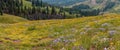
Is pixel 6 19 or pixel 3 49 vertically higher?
pixel 3 49

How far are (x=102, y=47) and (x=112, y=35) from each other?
4727 mm

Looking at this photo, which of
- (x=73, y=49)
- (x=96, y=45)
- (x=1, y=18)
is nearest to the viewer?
(x=73, y=49)

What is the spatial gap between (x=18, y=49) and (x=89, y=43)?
8073 mm

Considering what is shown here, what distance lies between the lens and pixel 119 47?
19.4 m

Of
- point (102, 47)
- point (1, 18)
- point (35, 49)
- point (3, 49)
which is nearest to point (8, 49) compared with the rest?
point (3, 49)

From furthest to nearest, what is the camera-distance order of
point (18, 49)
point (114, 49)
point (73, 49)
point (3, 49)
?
point (18, 49) → point (3, 49) → point (73, 49) → point (114, 49)

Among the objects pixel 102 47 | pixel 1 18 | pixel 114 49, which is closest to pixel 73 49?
pixel 102 47

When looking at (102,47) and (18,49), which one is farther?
(18,49)

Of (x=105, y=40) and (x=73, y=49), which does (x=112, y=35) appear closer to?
(x=105, y=40)

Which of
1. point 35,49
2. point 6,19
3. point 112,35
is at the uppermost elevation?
point 112,35

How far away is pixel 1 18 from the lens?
141 m

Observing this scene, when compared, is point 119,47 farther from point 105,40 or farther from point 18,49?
point 18,49

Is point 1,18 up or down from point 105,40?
down

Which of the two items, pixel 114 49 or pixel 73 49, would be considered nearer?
pixel 114 49
